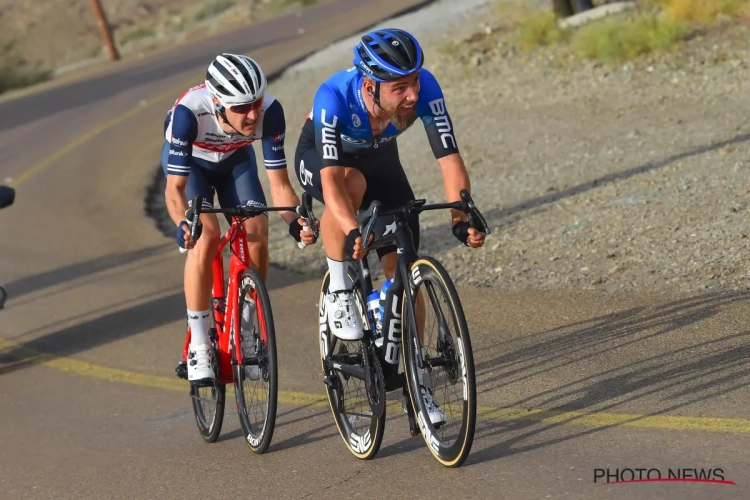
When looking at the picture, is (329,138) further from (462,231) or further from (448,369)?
(448,369)

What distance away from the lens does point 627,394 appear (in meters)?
5.85

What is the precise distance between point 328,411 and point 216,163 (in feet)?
5.18

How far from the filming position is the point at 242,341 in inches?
235

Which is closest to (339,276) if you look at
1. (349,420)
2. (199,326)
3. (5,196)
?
(349,420)

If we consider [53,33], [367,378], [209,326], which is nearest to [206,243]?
[209,326]

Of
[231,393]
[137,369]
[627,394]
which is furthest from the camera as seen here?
[137,369]

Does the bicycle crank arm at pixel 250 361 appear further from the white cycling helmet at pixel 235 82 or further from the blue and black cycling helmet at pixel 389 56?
the blue and black cycling helmet at pixel 389 56

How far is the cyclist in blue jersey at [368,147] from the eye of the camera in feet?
16.6

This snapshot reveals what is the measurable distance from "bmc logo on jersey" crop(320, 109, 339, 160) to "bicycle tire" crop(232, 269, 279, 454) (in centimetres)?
82

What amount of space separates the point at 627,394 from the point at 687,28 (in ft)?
43.7

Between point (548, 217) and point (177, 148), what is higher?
point (177, 148)

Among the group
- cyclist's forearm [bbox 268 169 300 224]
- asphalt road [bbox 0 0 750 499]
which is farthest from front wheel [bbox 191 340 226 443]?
cyclist's forearm [bbox 268 169 300 224]

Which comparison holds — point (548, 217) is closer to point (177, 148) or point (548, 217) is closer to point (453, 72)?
point (177, 148)

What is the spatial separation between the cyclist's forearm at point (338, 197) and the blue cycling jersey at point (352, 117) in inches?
1.9
